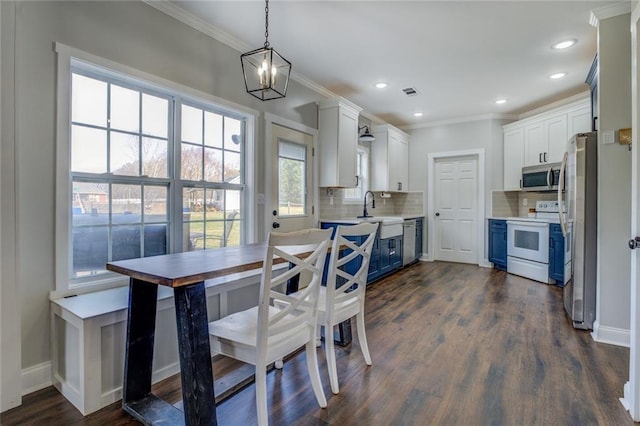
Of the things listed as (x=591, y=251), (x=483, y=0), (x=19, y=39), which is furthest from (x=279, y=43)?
(x=591, y=251)

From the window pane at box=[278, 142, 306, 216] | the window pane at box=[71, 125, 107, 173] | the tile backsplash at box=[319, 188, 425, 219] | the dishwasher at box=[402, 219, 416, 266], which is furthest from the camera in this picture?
the dishwasher at box=[402, 219, 416, 266]

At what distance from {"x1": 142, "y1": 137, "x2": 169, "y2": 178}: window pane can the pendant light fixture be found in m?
0.83

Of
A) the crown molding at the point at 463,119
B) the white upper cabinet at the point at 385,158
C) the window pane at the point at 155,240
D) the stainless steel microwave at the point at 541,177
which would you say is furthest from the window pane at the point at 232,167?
the stainless steel microwave at the point at 541,177

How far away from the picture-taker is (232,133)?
313cm

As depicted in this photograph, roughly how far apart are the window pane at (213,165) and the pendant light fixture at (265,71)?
64 centimetres

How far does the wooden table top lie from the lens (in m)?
1.33

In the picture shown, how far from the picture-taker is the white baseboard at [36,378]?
5.82ft

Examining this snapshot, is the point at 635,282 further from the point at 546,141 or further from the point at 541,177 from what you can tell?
the point at 546,141

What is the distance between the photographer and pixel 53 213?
187 centimetres

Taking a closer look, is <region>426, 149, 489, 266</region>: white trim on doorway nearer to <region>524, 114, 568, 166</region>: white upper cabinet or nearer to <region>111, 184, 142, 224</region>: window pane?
<region>524, 114, 568, 166</region>: white upper cabinet

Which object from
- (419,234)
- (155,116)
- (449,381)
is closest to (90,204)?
(155,116)

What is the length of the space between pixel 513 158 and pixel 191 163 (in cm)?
493

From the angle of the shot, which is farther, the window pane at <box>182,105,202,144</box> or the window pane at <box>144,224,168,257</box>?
the window pane at <box>182,105,202,144</box>

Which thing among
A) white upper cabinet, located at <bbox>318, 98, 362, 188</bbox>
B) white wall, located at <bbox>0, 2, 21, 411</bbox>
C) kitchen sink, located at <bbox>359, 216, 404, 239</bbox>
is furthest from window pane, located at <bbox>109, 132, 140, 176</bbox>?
kitchen sink, located at <bbox>359, 216, 404, 239</bbox>
